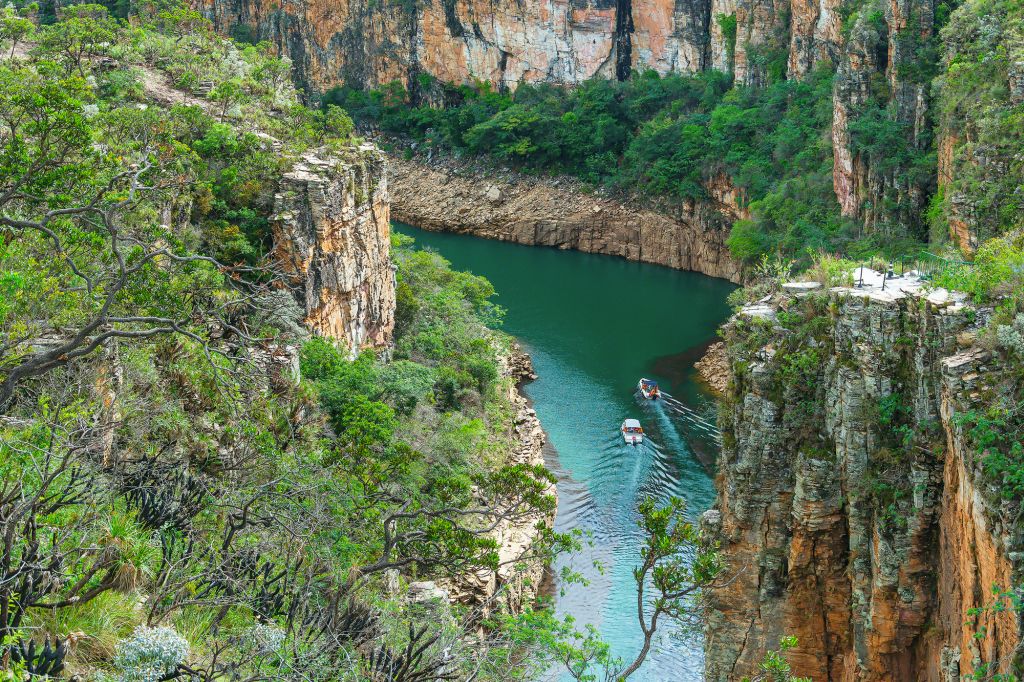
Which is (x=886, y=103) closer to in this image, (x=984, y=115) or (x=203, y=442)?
(x=984, y=115)

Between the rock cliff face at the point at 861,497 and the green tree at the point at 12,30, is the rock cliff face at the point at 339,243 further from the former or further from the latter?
the rock cliff face at the point at 861,497

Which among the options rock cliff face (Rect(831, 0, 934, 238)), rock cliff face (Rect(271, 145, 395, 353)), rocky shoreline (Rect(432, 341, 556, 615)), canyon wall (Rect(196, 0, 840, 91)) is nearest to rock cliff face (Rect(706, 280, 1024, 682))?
rocky shoreline (Rect(432, 341, 556, 615))

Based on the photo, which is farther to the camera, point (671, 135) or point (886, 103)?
point (671, 135)

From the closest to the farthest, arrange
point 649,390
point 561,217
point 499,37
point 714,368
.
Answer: point 649,390, point 714,368, point 561,217, point 499,37

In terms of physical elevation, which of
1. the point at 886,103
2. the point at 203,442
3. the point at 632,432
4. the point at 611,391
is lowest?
the point at 632,432

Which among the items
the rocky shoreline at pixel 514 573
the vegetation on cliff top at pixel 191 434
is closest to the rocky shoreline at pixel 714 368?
the rocky shoreline at pixel 514 573

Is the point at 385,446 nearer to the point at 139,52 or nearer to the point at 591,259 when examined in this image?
the point at 139,52

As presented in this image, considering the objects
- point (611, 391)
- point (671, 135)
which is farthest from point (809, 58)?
point (611, 391)
